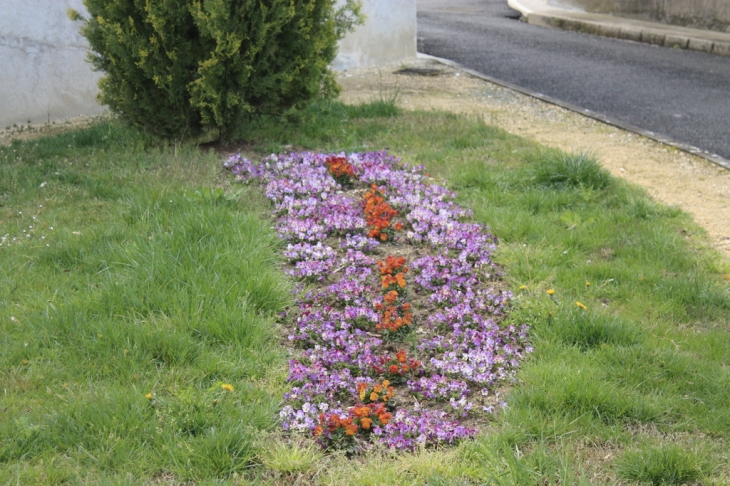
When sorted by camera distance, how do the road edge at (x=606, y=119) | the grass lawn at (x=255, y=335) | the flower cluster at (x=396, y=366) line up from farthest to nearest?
the road edge at (x=606, y=119), the flower cluster at (x=396, y=366), the grass lawn at (x=255, y=335)

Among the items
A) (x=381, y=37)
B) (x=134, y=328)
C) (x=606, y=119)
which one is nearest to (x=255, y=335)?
(x=134, y=328)

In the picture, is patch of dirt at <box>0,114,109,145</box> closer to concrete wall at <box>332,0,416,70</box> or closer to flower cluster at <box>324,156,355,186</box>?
flower cluster at <box>324,156,355,186</box>

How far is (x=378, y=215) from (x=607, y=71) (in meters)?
7.61

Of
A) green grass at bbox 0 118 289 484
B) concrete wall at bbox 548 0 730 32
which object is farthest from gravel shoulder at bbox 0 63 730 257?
concrete wall at bbox 548 0 730 32

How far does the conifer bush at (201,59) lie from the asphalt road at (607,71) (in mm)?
4005

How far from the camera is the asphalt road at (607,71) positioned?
8.63m

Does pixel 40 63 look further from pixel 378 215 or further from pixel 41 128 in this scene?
pixel 378 215

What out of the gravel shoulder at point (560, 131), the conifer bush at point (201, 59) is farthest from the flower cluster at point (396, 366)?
the conifer bush at point (201, 59)

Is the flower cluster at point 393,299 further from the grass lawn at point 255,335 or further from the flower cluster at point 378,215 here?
the grass lawn at point 255,335

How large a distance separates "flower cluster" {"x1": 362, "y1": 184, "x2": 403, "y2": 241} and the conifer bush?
1.65m

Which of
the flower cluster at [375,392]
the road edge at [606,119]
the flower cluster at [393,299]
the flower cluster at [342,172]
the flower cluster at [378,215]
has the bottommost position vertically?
the flower cluster at [375,392]

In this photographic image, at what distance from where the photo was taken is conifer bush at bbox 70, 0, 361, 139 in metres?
6.30

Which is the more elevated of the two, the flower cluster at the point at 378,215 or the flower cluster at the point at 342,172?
the flower cluster at the point at 342,172

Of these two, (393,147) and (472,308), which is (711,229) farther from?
(393,147)
